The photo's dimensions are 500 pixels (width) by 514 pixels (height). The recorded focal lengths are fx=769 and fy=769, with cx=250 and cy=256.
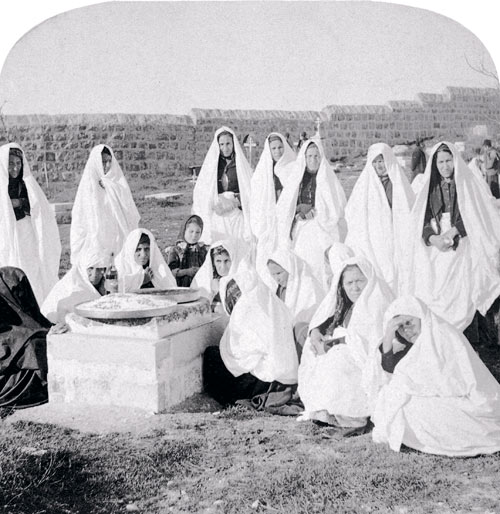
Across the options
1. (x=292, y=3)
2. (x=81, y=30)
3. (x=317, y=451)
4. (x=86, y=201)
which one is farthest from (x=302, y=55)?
(x=317, y=451)

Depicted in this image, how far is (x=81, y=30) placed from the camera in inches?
251

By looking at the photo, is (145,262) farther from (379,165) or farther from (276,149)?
(379,165)

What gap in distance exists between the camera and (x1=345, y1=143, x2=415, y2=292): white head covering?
6.50 metres

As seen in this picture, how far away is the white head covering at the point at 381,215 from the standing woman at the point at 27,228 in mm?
2836

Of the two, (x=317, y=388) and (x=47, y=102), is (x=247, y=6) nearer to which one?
(x=47, y=102)

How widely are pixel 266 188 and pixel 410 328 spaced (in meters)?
2.61

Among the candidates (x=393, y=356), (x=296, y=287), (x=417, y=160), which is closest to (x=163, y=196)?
(x=296, y=287)

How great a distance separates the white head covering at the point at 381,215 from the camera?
21.3 feet

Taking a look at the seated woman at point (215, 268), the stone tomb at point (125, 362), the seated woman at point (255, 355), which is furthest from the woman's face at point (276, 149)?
the stone tomb at point (125, 362)

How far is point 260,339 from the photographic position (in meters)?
5.64

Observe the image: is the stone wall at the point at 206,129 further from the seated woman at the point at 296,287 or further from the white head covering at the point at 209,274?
the seated woman at the point at 296,287

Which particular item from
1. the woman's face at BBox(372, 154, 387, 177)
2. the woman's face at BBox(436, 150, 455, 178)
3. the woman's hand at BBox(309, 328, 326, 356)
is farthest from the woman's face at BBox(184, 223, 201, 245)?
the woman's face at BBox(436, 150, 455, 178)

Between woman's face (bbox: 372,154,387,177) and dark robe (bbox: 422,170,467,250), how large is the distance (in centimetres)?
49

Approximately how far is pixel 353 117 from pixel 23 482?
3937 millimetres
